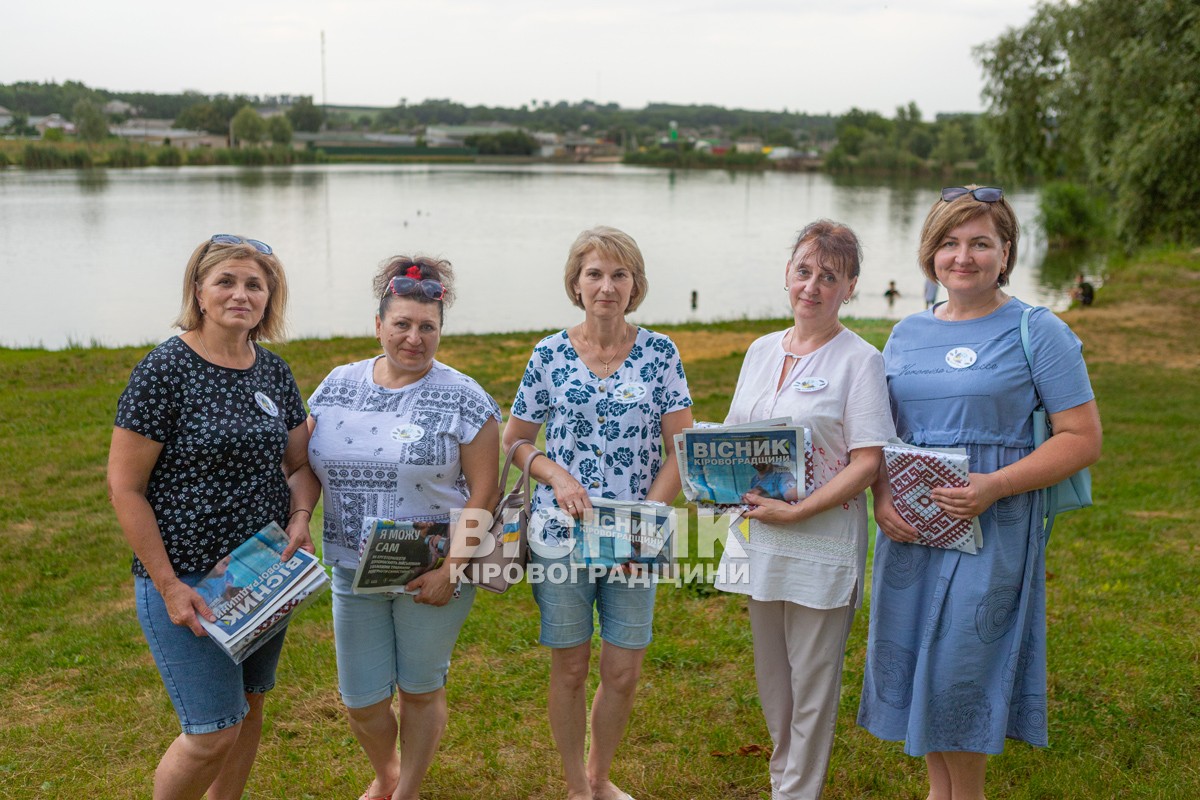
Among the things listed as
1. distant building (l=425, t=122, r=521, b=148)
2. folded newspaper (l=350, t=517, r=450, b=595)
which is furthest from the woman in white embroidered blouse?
distant building (l=425, t=122, r=521, b=148)

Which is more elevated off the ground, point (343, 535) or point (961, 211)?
point (961, 211)

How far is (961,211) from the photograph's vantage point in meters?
2.98

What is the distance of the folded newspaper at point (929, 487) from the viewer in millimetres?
2869

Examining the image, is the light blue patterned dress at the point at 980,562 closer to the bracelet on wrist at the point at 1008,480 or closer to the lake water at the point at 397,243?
the bracelet on wrist at the point at 1008,480

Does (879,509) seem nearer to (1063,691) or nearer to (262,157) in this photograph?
(1063,691)

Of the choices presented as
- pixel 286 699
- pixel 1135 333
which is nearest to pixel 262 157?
pixel 1135 333

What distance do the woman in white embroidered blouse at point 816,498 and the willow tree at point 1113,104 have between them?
48.0 feet

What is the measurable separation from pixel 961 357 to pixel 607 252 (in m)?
1.23

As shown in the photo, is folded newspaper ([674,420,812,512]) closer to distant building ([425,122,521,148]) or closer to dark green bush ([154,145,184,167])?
dark green bush ([154,145,184,167])

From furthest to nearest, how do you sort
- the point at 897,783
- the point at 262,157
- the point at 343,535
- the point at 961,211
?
the point at 262,157, the point at 897,783, the point at 343,535, the point at 961,211

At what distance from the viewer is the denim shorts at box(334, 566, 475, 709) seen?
3205 millimetres

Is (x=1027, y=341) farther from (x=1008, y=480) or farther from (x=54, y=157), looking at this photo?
(x=54, y=157)

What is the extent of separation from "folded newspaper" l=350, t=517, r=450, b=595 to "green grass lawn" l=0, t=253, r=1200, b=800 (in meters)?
1.04

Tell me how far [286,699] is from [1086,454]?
3473mm
